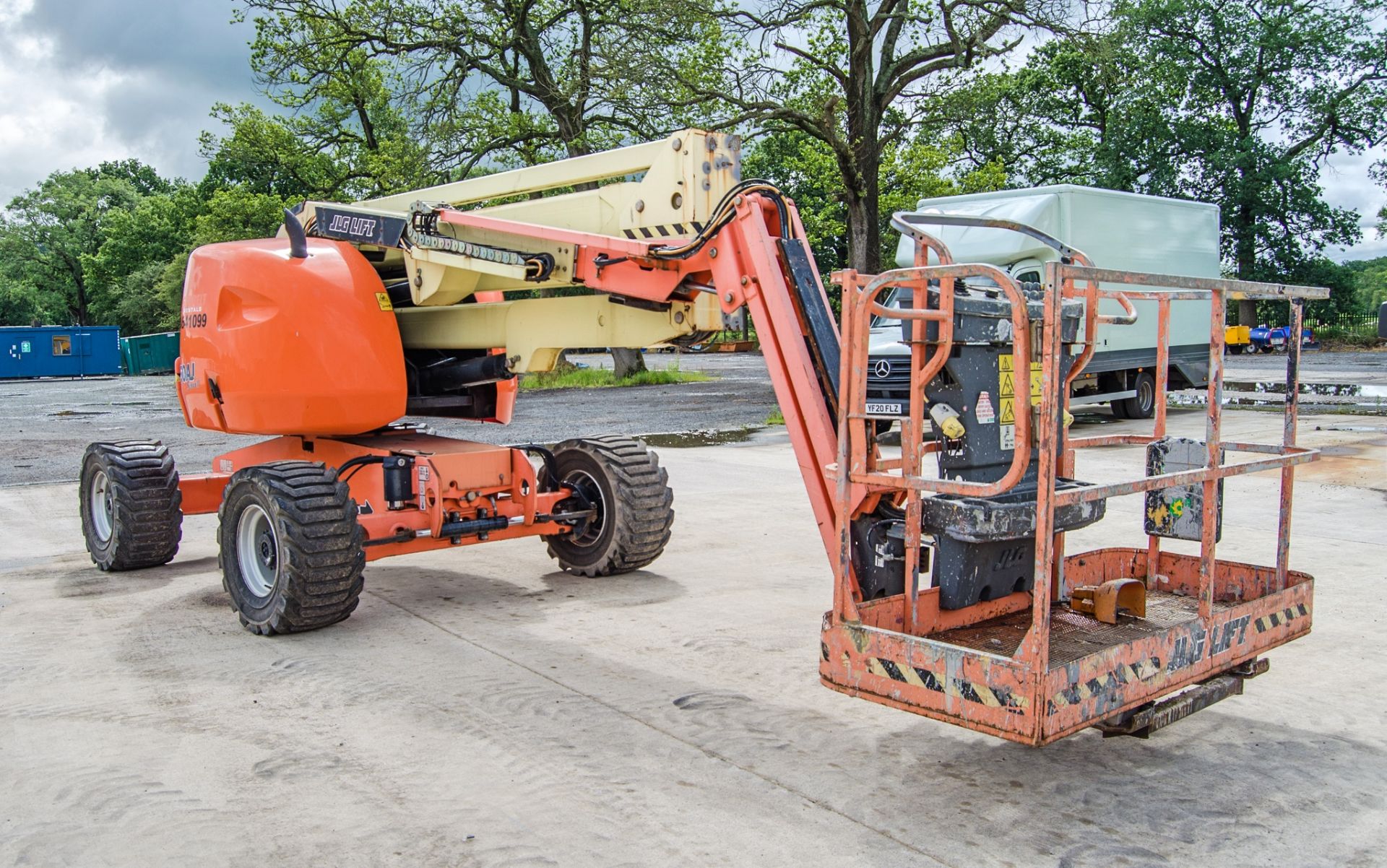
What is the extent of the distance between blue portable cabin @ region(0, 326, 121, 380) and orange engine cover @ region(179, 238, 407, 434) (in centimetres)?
4282

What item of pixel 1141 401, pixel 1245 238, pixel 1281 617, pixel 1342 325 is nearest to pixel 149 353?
pixel 1141 401

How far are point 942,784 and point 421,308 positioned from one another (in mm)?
4880

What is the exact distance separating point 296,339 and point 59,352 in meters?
44.3

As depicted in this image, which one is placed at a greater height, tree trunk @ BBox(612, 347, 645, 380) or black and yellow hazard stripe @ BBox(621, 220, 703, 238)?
black and yellow hazard stripe @ BBox(621, 220, 703, 238)

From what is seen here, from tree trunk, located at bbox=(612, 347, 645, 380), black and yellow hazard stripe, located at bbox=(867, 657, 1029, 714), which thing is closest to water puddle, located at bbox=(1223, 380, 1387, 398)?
tree trunk, located at bbox=(612, 347, 645, 380)

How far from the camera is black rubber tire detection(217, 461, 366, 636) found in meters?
6.33

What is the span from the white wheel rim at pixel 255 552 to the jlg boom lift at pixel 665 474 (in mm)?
22

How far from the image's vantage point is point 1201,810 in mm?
4125

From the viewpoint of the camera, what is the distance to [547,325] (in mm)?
7117

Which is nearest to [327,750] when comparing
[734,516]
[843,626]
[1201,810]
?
[843,626]

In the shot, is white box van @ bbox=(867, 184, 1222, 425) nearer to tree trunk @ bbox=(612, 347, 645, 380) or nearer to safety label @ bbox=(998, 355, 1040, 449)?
safety label @ bbox=(998, 355, 1040, 449)

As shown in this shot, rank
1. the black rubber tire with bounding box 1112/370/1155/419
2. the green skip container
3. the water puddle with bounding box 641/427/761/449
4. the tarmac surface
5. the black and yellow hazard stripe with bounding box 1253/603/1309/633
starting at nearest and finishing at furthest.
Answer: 1. the black and yellow hazard stripe with bounding box 1253/603/1309/633
2. the water puddle with bounding box 641/427/761/449
3. the tarmac surface
4. the black rubber tire with bounding box 1112/370/1155/419
5. the green skip container

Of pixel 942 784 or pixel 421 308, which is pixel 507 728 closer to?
pixel 942 784

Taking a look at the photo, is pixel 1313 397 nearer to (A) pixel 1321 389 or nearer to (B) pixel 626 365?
(A) pixel 1321 389
